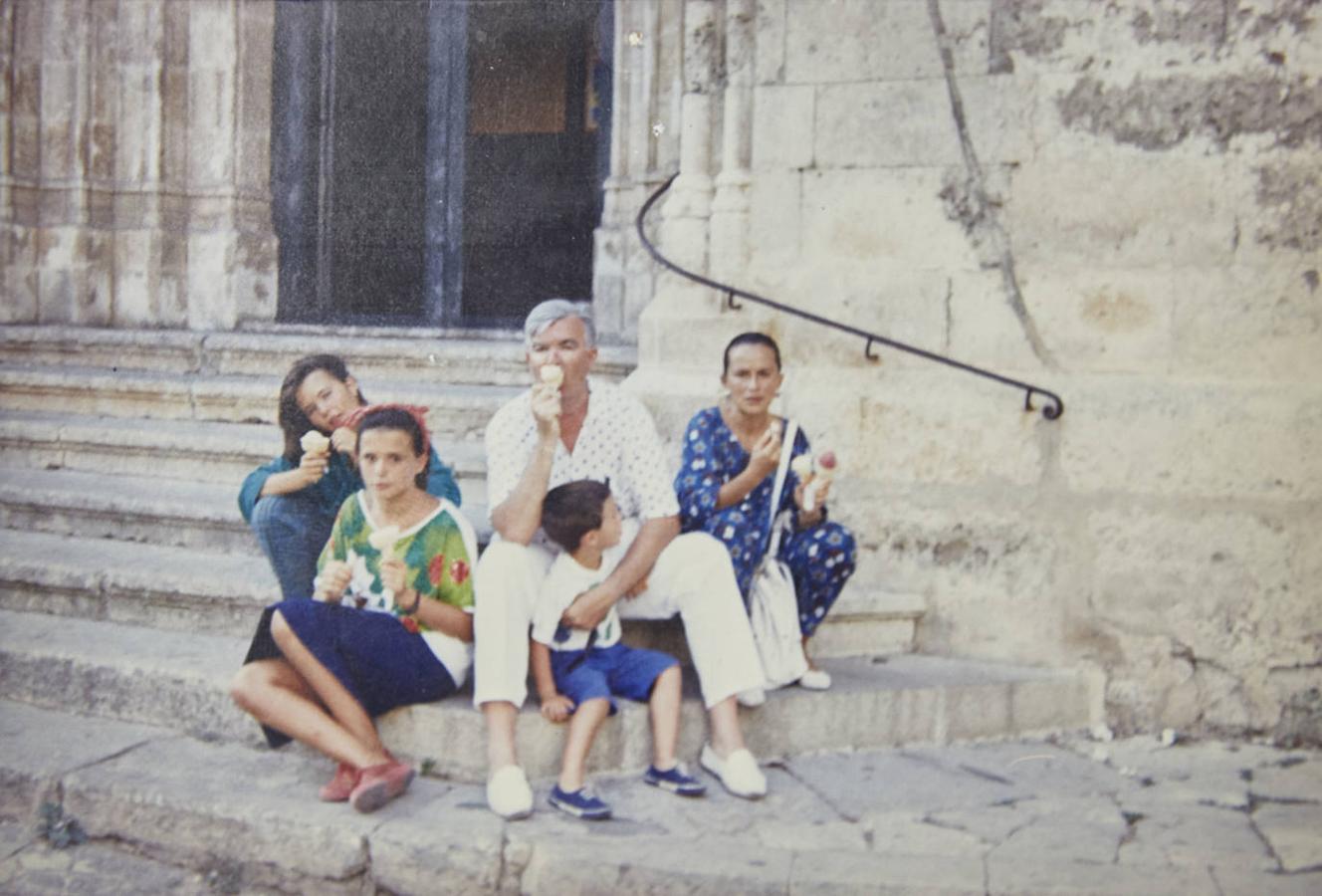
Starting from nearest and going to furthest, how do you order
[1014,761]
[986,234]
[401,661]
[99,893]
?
[99,893] < [401,661] < [1014,761] < [986,234]

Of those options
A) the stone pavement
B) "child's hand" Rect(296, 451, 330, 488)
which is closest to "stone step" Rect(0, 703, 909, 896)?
the stone pavement

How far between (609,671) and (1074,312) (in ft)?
6.44

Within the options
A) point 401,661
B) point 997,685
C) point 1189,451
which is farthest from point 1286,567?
point 401,661

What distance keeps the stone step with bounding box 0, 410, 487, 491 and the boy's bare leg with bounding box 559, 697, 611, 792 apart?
1.66 metres

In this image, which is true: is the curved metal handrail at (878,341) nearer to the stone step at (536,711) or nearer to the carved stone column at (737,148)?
the carved stone column at (737,148)

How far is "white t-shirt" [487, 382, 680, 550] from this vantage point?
4184 mm

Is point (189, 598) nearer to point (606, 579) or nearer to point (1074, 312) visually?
point (606, 579)

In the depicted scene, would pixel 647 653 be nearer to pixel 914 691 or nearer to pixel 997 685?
pixel 914 691

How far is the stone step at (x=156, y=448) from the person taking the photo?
5.65 m

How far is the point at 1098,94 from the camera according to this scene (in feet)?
15.1

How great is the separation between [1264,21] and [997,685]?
2.27 meters

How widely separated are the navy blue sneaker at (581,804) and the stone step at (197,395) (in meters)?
2.26

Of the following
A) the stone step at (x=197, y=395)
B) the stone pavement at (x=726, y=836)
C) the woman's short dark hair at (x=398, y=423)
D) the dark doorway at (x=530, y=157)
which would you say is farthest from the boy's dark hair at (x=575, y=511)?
the dark doorway at (x=530, y=157)

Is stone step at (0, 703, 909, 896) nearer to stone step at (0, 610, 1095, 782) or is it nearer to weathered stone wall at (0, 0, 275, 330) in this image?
stone step at (0, 610, 1095, 782)
